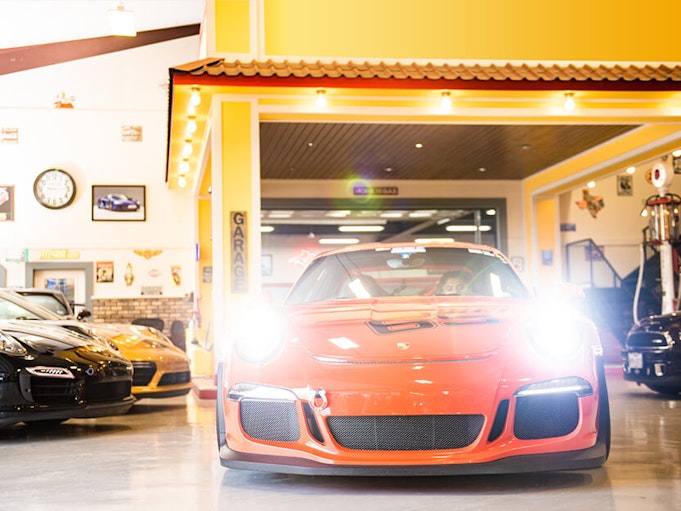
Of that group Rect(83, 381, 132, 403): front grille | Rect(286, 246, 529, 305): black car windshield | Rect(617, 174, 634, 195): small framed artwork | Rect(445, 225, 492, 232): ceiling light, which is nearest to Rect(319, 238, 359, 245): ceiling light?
Rect(445, 225, 492, 232): ceiling light

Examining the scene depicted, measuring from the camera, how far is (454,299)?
15.1ft

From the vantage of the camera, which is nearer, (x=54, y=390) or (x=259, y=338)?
(x=259, y=338)

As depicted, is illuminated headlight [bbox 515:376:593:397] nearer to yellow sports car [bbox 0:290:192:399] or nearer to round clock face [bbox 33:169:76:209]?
yellow sports car [bbox 0:290:192:399]

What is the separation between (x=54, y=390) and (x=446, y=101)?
6296mm

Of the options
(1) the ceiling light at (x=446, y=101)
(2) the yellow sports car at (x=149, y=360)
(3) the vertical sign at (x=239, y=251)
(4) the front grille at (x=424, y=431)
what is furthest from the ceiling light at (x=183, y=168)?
(4) the front grille at (x=424, y=431)

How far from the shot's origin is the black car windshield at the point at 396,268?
5293 mm

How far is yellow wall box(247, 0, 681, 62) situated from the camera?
37.8 feet

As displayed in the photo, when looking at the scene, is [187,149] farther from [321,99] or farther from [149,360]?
[149,360]

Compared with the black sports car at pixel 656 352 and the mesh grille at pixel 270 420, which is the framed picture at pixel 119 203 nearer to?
the black sports car at pixel 656 352

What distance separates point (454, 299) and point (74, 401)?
9.49 ft

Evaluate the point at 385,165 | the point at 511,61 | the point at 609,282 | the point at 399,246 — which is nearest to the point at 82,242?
the point at 385,165

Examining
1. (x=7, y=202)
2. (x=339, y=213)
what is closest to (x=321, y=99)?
(x=339, y=213)

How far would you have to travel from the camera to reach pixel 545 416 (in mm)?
3676

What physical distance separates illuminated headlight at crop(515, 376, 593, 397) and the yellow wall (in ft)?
27.6
